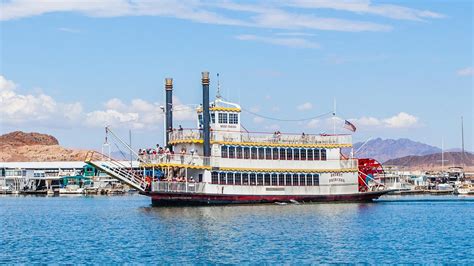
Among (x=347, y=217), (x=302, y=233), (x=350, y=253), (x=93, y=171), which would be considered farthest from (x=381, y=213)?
(x=93, y=171)

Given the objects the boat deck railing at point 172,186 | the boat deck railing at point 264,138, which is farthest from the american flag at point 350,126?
the boat deck railing at point 172,186

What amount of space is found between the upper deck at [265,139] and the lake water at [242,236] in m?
6.38

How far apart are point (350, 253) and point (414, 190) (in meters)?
100.0

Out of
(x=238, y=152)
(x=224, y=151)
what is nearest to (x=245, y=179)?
(x=238, y=152)

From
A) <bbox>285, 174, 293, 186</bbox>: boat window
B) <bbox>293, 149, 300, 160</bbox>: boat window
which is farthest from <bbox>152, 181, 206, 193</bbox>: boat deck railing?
<bbox>293, 149, 300, 160</bbox>: boat window

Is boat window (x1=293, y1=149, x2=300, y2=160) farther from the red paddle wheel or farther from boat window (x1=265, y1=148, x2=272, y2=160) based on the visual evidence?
the red paddle wheel

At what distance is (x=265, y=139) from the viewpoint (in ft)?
254

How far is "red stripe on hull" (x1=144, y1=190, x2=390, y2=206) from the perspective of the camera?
7406 centimetres

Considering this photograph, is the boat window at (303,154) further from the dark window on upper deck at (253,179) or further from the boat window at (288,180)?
the dark window on upper deck at (253,179)

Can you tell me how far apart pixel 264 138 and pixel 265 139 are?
5.2 inches

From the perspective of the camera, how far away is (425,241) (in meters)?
49.4

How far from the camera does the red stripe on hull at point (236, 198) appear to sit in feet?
243

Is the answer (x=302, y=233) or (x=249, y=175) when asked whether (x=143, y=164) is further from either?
(x=302, y=233)

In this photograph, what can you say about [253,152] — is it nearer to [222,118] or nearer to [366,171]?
[222,118]
